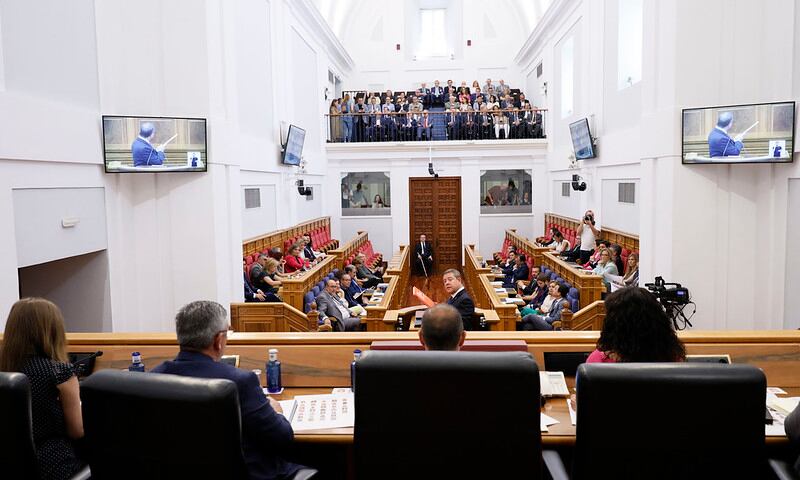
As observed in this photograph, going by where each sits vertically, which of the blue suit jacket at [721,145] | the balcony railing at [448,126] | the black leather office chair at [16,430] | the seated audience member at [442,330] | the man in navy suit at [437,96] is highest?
the man in navy suit at [437,96]

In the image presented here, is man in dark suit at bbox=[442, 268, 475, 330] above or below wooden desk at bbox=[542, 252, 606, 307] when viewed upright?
Answer: above

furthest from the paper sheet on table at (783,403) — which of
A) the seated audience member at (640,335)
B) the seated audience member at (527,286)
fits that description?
the seated audience member at (527,286)

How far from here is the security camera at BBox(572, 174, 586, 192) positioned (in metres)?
13.0

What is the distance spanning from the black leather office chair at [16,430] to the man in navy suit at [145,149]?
5.27m

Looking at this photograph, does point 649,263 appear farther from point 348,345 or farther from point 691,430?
point 691,430

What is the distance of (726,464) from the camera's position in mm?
2031

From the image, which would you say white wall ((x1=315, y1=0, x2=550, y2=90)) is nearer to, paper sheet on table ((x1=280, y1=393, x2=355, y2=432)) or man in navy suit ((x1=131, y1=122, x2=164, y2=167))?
man in navy suit ((x1=131, y1=122, x2=164, y2=167))

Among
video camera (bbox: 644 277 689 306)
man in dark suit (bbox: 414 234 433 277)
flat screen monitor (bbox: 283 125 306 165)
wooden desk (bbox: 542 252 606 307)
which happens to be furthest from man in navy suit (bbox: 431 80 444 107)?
video camera (bbox: 644 277 689 306)

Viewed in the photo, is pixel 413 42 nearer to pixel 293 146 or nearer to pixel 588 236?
pixel 293 146

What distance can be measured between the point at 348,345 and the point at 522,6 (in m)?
18.6

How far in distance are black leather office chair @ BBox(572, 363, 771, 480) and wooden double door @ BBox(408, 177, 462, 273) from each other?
15.9 m

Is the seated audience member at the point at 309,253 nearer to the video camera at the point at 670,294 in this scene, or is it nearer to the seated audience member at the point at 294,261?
the seated audience member at the point at 294,261

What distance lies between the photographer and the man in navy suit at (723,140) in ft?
21.2

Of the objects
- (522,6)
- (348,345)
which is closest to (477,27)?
(522,6)
